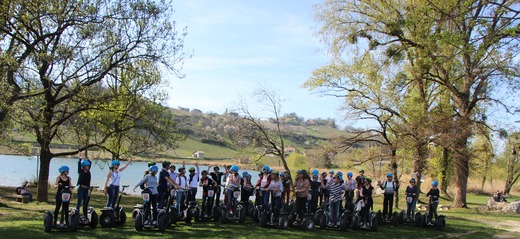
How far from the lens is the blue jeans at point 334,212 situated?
15664 millimetres

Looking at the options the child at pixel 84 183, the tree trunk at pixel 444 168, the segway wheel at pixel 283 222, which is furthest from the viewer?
Result: the tree trunk at pixel 444 168

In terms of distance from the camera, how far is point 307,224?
48.6 feet

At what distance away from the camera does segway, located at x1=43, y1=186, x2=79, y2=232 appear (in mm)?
11430

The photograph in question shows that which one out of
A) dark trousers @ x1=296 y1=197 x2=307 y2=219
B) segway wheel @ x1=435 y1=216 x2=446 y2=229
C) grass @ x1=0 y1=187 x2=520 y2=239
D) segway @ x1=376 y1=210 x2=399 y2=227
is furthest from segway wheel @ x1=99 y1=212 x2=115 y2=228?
segway wheel @ x1=435 y1=216 x2=446 y2=229

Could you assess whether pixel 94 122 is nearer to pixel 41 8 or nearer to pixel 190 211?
pixel 41 8

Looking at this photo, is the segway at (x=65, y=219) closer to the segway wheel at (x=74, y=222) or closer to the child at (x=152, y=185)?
the segway wheel at (x=74, y=222)

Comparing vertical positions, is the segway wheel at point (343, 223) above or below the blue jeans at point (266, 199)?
below

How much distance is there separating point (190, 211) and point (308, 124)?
175m

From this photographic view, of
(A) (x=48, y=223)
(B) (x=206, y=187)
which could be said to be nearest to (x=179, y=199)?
(B) (x=206, y=187)

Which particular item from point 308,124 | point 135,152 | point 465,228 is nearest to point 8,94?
point 135,152

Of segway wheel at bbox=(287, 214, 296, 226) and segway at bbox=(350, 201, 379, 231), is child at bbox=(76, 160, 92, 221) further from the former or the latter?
segway at bbox=(350, 201, 379, 231)

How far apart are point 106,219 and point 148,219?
3.81 ft

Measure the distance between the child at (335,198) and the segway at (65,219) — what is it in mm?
7836

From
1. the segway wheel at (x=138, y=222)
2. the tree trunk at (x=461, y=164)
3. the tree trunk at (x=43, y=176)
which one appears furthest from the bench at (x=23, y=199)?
the tree trunk at (x=461, y=164)
